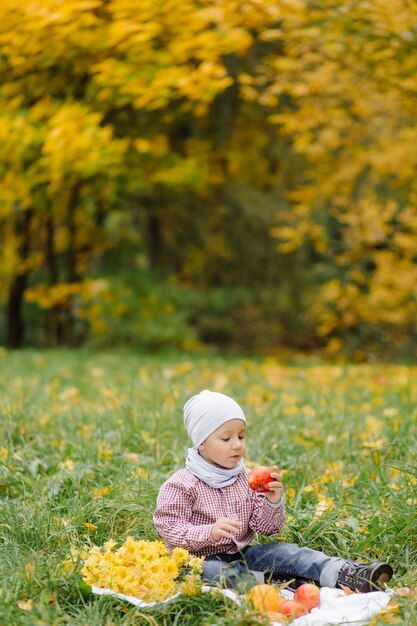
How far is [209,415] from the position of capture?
2.93 meters

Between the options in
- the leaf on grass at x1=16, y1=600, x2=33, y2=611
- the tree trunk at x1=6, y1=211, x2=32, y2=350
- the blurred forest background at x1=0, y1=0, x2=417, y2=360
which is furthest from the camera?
the tree trunk at x1=6, y1=211, x2=32, y2=350

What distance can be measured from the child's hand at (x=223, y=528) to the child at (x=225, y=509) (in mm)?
48

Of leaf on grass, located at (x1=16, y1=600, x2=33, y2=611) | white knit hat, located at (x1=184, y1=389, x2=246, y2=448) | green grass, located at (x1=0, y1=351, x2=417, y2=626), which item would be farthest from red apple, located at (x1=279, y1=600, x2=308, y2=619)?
leaf on grass, located at (x1=16, y1=600, x2=33, y2=611)

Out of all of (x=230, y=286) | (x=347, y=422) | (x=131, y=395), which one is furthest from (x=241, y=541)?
(x=230, y=286)

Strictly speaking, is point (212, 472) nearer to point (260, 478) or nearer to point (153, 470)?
point (260, 478)

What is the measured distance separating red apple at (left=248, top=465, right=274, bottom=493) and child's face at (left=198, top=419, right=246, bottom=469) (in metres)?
0.10

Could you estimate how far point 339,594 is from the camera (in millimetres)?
2797

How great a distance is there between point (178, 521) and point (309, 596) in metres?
0.53

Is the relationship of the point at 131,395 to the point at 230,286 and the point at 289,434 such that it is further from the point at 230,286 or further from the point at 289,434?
the point at 230,286

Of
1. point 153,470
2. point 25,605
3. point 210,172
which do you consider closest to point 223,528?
point 25,605

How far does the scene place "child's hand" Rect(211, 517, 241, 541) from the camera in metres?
2.76

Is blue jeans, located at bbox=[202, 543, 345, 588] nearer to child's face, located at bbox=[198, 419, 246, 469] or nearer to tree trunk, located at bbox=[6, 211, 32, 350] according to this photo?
child's face, located at bbox=[198, 419, 246, 469]

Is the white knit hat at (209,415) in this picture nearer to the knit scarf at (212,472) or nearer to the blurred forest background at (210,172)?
the knit scarf at (212,472)

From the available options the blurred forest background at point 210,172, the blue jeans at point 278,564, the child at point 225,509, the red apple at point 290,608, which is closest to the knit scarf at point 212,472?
the child at point 225,509
